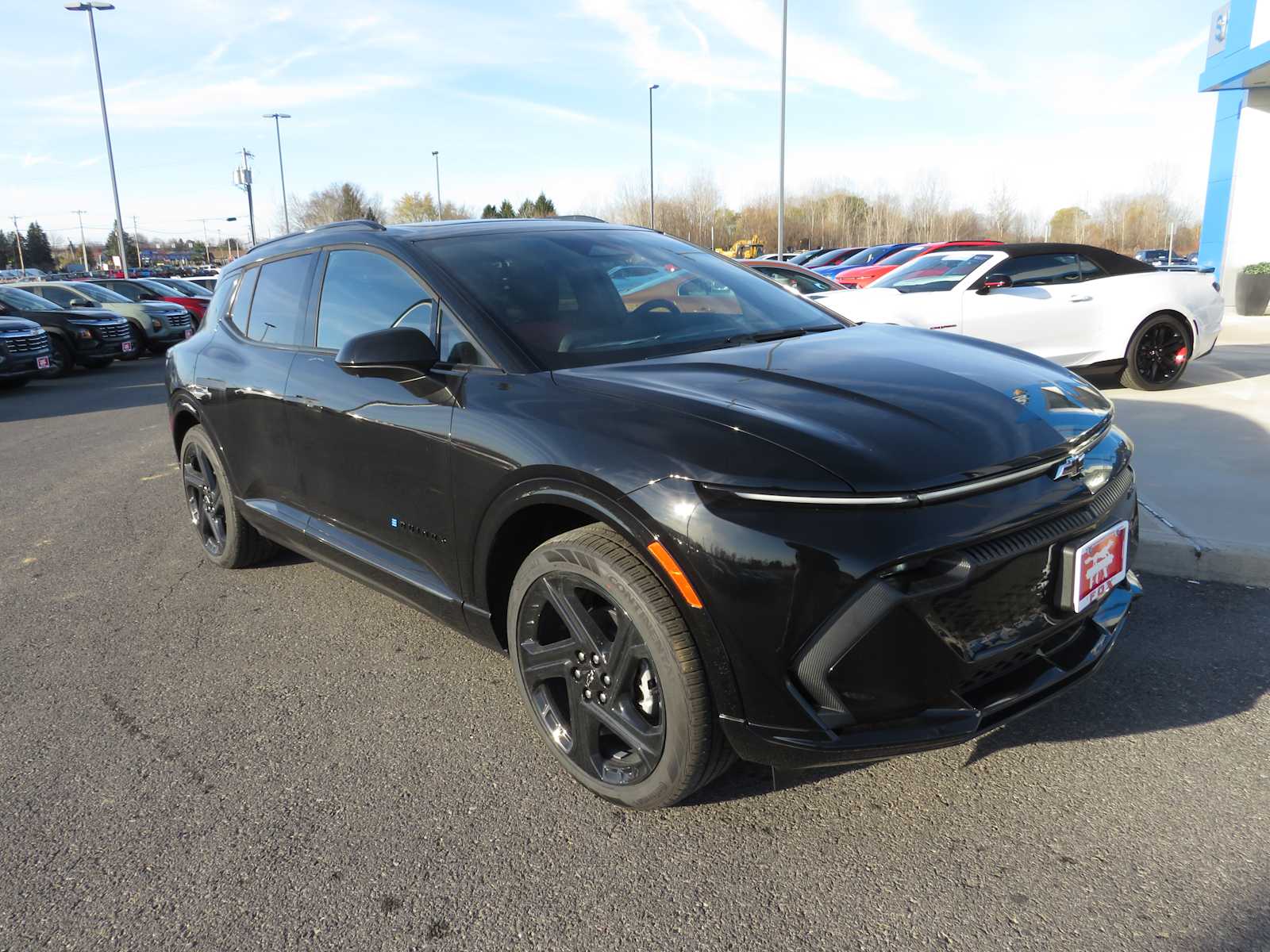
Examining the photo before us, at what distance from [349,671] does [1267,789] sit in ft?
10.1

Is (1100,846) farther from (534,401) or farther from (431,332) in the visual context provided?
(431,332)

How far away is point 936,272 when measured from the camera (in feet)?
30.5

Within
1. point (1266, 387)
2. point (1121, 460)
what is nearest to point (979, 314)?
point (1266, 387)

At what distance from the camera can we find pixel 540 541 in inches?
108

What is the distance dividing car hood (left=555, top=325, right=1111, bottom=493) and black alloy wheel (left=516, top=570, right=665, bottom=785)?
2.00 ft

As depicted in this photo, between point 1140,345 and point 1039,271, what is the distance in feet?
3.81

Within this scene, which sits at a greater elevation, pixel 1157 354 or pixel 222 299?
pixel 222 299

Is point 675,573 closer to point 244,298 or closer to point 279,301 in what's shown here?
point 279,301

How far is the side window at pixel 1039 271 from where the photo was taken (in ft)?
28.2

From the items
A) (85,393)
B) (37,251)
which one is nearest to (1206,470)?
(85,393)

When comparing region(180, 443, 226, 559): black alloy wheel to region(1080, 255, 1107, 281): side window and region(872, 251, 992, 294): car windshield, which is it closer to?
region(872, 251, 992, 294): car windshield

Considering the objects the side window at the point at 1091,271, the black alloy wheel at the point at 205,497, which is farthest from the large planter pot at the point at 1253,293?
the black alloy wheel at the point at 205,497

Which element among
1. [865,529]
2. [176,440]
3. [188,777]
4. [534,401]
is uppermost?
[534,401]

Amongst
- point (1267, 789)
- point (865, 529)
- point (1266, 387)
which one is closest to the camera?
point (865, 529)
